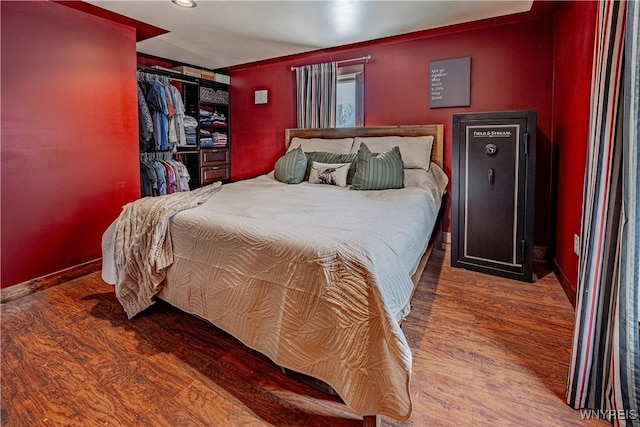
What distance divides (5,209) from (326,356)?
2.53 metres

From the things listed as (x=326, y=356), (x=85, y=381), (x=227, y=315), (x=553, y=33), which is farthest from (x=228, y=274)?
(x=553, y=33)

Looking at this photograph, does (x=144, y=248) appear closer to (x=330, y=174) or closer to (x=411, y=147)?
(x=330, y=174)

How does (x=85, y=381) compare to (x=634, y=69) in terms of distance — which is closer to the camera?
(x=634, y=69)

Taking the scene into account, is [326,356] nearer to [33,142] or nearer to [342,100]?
[33,142]

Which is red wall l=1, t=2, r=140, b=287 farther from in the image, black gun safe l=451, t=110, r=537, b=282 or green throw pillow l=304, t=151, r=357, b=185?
black gun safe l=451, t=110, r=537, b=282

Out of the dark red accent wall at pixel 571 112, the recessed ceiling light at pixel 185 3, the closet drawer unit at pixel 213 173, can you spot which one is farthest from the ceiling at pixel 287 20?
the closet drawer unit at pixel 213 173

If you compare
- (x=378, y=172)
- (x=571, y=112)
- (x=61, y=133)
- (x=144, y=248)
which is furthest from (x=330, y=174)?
(x=61, y=133)

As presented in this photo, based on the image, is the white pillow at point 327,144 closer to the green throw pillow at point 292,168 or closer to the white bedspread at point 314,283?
the green throw pillow at point 292,168

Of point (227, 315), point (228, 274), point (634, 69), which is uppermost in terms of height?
point (634, 69)

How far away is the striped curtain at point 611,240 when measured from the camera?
1166 mm

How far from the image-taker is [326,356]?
1.33 m

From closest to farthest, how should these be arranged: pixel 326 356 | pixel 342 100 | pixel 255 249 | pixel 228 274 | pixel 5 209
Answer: pixel 326 356 → pixel 255 249 → pixel 228 274 → pixel 5 209 → pixel 342 100

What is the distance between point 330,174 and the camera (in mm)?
3168

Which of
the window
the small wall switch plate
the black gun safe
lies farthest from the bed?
the small wall switch plate
